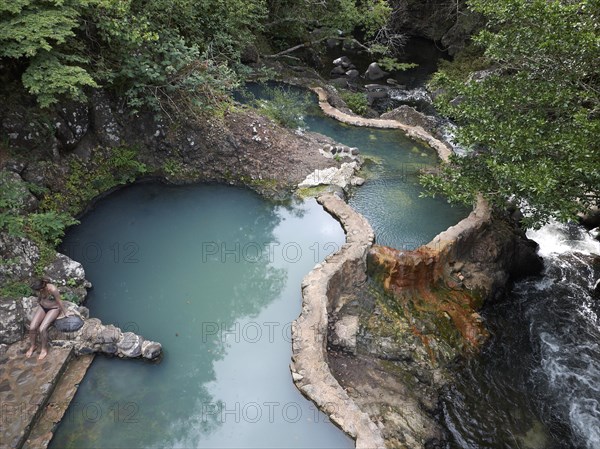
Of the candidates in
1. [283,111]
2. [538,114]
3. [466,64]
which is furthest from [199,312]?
[466,64]

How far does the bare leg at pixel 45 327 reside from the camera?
24.0 ft

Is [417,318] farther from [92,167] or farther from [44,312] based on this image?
[92,167]

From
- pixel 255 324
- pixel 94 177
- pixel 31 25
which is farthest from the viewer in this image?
pixel 94 177

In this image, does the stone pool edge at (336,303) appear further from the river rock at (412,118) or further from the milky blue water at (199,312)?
the river rock at (412,118)

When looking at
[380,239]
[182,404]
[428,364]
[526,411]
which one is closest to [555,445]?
[526,411]

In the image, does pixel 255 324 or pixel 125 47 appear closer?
pixel 255 324

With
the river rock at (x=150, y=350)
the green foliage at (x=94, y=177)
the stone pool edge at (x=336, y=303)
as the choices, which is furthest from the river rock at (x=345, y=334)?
the green foliage at (x=94, y=177)

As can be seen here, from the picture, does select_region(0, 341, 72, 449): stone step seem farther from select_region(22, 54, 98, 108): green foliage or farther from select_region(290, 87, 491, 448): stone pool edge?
select_region(22, 54, 98, 108): green foliage

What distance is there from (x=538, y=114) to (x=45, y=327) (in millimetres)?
9649

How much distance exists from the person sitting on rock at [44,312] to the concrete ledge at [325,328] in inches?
163

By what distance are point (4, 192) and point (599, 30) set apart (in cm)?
1152

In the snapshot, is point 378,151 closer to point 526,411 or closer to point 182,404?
point 526,411

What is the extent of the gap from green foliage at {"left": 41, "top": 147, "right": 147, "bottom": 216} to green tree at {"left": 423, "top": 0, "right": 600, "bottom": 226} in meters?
7.56

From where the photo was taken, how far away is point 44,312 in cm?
748
